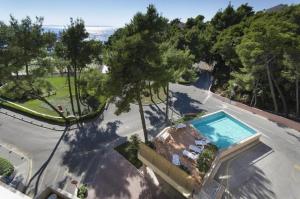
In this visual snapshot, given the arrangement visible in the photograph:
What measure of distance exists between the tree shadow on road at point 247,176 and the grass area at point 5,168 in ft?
67.5

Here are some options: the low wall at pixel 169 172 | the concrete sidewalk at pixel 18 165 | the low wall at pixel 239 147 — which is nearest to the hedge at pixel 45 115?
the concrete sidewalk at pixel 18 165

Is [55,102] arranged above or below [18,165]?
above

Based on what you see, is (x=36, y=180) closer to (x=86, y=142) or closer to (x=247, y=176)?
(x=86, y=142)

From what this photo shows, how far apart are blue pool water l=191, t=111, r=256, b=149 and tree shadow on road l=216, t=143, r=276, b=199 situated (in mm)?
2094

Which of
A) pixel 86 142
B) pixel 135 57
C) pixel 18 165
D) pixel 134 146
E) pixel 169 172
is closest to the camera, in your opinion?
pixel 169 172

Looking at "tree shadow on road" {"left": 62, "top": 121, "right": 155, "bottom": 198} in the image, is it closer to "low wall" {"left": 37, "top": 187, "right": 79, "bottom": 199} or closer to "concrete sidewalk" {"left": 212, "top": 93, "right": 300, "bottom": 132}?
"low wall" {"left": 37, "top": 187, "right": 79, "bottom": 199}

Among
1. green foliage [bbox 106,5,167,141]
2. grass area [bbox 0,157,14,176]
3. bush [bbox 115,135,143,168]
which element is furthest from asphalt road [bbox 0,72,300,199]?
green foliage [bbox 106,5,167,141]

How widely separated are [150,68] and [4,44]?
16115 millimetres

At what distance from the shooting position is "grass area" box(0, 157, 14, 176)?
20669mm

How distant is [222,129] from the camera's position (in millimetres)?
26891

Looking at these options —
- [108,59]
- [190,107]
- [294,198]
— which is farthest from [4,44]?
[294,198]

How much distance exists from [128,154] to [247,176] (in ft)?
41.1

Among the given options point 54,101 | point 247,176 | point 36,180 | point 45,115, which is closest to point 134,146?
point 36,180

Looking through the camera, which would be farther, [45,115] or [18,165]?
[45,115]
